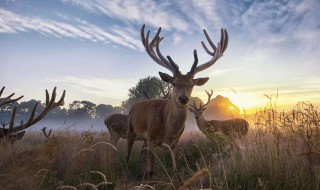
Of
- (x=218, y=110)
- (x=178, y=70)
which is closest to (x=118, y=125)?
(x=178, y=70)

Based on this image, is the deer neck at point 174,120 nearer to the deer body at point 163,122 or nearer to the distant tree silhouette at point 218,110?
the deer body at point 163,122

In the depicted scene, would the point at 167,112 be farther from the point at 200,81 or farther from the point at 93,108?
the point at 93,108

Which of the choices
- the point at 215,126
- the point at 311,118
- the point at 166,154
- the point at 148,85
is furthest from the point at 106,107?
the point at 311,118

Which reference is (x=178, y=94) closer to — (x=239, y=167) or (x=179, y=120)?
(x=179, y=120)

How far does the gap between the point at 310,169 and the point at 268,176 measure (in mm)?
561

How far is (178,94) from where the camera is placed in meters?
6.54

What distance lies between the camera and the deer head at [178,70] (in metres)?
6.58

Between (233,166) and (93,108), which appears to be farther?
(93,108)

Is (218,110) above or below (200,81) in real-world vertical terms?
above

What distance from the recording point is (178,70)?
7203 millimetres

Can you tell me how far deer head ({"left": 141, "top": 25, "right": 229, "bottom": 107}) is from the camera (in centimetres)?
658

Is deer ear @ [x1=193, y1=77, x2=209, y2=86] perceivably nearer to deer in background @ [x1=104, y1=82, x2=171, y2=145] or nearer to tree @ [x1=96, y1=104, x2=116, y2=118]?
deer in background @ [x1=104, y1=82, x2=171, y2=145]

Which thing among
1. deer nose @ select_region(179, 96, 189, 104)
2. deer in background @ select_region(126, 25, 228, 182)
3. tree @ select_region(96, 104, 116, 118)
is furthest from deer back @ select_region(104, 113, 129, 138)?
tree @ select_region(96, 104, 116, 118)

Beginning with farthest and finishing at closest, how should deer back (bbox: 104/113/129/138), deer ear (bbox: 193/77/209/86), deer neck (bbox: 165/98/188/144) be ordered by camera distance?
deer back (bbox: 104/113/129/138) < deer ear (bbox: 193/77/209/86) < deer neck (bbox: 165/98/188/144)
